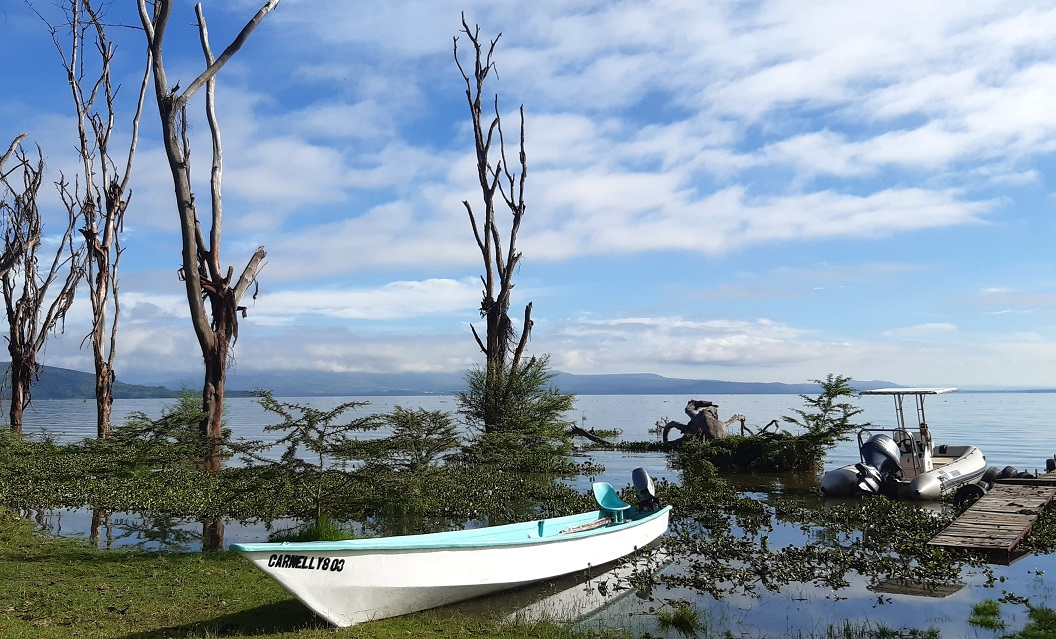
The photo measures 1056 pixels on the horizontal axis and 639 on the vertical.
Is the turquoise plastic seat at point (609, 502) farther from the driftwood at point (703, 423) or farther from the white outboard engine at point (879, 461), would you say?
the driftwood at point (703, 423)

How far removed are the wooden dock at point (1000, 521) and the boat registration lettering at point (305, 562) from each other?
9.22 m

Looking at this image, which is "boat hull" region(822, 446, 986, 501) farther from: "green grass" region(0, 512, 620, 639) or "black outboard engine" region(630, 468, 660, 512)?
"green grass" region(0, 512, 620, 639)

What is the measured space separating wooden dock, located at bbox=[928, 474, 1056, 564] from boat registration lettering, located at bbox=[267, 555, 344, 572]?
30.2ft

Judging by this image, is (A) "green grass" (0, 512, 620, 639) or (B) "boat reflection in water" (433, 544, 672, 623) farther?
(B) "boat reflection in water" (433, 544, 672, 623)

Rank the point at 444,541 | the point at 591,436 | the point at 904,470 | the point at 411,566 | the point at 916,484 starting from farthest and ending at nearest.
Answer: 1. the point at 591,436
2. the point at 904,470
3. the point at 916,484
4. the point at 444,541
5. the point at 411,566

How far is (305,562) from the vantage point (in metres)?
7.83

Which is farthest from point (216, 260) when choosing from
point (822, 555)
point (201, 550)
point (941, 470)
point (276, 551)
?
point (941, 470)

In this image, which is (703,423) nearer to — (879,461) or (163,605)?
(879,461)

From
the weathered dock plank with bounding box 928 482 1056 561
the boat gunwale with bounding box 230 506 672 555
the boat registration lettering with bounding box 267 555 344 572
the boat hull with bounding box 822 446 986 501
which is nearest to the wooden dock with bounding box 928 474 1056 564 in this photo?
the weathered dock plank with bounding box 928 482 1056 561

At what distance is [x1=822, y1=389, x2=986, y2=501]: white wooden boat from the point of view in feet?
59.3

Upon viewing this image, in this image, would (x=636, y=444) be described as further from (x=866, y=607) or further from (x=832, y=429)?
(x=866, y=607)

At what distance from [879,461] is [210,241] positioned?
17.5 m

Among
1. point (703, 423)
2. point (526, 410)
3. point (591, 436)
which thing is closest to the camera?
point (526, 410)

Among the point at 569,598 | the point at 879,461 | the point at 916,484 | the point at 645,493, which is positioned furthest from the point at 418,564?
the point at 879,461
